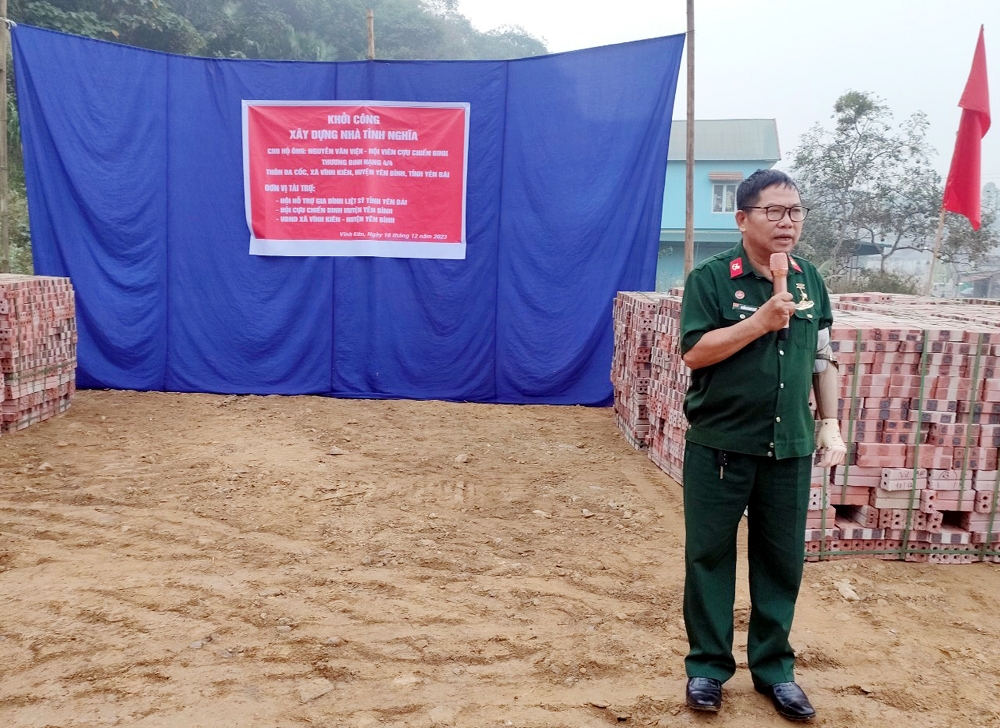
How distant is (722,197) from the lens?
1026 inches

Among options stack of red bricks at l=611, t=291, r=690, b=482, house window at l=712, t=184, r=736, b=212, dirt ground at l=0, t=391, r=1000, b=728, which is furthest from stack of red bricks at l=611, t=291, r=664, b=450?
house window at l=712, t=184, r=736, b=212

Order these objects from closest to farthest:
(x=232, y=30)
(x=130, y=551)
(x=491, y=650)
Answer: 1. (x=491, y=650)
2. (x=130, y=551)
3. (x=232, y=30)

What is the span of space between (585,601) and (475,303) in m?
4.58

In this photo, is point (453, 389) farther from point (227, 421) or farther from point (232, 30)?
point (232, 30)

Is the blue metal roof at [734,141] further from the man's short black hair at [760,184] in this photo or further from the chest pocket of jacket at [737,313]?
the chest pocket of jacket at [737,313]

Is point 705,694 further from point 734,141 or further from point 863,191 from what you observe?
point 734,141

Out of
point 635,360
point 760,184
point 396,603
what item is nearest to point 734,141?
point 635,360

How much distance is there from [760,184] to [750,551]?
1185 mm

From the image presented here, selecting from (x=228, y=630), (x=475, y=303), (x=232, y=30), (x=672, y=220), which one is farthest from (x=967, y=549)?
(x=672, y=220)

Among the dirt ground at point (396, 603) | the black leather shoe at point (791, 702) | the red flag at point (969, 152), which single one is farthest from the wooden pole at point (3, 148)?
the red flag at point (969, 152)

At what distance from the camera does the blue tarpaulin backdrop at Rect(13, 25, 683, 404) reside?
7.38 metres

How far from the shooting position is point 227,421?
686 cm

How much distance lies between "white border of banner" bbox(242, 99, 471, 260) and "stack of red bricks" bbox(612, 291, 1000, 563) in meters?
4.34

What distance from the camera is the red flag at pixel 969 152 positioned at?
24.2 feet
